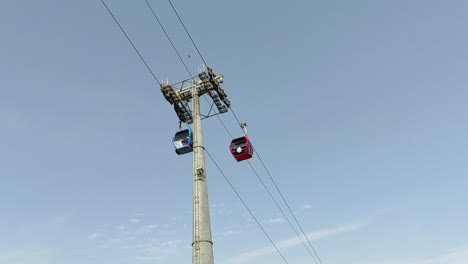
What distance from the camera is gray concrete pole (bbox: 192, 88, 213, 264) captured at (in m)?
21.5

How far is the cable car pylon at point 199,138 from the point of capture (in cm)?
2178

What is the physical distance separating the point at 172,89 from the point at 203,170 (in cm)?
660

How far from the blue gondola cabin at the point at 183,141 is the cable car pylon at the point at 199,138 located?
0.24 ft

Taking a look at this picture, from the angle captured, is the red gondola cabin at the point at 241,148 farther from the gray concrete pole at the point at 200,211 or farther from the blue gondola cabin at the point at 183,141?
the blue gondola cabin at the point at 183,141

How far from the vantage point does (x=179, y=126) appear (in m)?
28.0

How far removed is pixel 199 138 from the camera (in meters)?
25.8

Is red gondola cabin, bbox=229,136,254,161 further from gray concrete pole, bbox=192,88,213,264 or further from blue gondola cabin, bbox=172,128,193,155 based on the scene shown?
blue gondola cabin, bbox=172,128,193,155

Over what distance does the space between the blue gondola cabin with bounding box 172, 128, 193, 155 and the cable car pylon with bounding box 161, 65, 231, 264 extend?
7 cm

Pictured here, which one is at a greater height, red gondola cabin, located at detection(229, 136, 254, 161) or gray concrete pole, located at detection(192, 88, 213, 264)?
red gondola cabin, located at detection(229, 136, 254, 161)

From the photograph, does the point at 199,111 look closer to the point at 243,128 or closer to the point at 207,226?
the point at 243,128

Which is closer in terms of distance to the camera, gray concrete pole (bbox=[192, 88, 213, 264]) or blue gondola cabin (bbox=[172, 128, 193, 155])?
gray concrete pole (bbox=[192, 88, 213, 264])

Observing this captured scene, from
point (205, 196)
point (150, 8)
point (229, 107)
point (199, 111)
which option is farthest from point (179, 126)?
point (150, 8)

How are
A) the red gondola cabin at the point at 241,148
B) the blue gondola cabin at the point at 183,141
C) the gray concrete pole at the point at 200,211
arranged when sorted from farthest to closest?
the red gondola cabin at the point at 241,148 < the blue gondola cabin at the point at 183,141 < the gray concrete pole at the point at 200,211

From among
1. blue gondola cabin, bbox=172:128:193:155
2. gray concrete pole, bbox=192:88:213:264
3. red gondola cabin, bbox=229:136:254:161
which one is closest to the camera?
gray concrete pole, bbox=192:88:213:264
